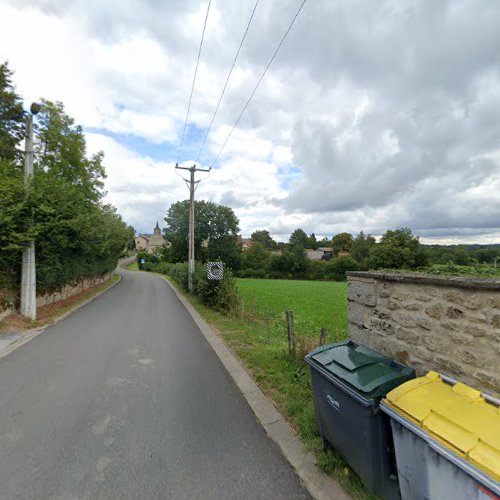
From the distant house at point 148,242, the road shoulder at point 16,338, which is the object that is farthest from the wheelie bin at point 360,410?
the distant house at point 148,242

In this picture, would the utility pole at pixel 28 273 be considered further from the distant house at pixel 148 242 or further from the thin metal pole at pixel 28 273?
the distant house at pixel 148 242

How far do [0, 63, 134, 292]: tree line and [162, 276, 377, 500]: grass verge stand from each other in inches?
261

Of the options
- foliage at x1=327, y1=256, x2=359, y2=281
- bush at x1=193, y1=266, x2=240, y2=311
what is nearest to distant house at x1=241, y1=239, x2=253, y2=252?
foliage at x1=327, y1=256, x2=359, y2=281

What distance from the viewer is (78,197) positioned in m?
11.0

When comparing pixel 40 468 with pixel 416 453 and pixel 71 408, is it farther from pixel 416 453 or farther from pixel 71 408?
pixel 416 453

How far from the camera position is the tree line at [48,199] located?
8.52 m

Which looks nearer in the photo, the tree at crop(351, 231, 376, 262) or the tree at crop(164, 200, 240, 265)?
the tree at crop(164, 200, 240, 265)

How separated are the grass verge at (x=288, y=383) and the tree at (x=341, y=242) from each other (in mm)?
81383

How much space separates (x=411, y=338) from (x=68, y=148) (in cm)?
1841

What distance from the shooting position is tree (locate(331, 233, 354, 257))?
84.9 m

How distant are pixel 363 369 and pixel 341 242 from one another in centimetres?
8803

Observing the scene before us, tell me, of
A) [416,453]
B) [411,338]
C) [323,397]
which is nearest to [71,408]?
[323,397]

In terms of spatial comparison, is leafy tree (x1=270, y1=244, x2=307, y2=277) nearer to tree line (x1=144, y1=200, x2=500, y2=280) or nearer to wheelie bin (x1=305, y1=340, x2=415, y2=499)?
tree line (x1=144, y1=200, x2=500, y2=280)

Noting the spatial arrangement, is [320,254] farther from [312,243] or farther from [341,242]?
[312,243]
